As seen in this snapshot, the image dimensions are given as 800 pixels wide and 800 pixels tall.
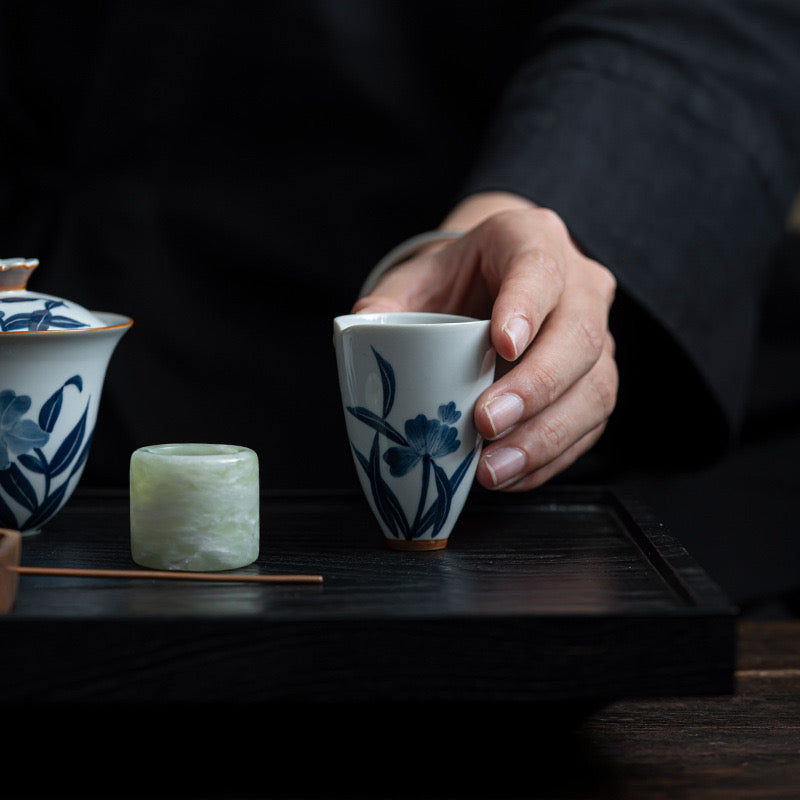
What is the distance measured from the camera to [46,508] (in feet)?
2.70

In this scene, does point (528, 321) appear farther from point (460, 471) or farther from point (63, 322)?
point (63, 322)

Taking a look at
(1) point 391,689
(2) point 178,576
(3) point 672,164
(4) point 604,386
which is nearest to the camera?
(1) point 391,689

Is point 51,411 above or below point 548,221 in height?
below

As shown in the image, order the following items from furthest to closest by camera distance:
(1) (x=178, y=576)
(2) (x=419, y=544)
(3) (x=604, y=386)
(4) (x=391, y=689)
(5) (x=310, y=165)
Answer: (5) (x=310, y=165) → (3) (x=604, y=386) → (2) (x=419, y=544) → (1) (x=178, y=576) → (4) (x=391, y=689)

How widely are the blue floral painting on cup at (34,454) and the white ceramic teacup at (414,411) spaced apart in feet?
0.67

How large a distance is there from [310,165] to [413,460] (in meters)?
0.61

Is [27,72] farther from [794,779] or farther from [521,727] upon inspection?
[794,779]

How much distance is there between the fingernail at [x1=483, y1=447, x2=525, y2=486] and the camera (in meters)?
0.81

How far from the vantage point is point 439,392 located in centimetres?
76

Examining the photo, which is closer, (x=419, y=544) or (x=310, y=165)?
(x=419, y=544)

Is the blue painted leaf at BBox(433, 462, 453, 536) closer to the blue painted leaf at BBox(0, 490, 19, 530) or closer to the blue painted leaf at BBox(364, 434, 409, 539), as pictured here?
the blue painted leaf at BBox(364, 434, 409, 539)

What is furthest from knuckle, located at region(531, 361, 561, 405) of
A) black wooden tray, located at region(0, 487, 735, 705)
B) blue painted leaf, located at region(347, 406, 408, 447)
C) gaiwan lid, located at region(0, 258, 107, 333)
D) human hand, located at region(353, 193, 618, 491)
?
gaiwan lid, located at region(0, 258, 107, 333)

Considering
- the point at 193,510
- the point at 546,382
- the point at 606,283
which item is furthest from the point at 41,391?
the point at 606,283

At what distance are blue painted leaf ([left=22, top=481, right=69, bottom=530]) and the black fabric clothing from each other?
0.41 meters
